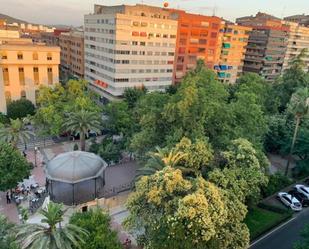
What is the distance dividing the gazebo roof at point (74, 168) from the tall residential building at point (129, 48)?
3920 centimetres

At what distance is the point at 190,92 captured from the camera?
2853cm

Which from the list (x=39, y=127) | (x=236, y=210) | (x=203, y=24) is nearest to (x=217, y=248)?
(x=236, y=210)

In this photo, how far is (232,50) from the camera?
92.9 m

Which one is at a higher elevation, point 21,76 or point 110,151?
point 21,76

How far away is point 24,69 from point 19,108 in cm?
954

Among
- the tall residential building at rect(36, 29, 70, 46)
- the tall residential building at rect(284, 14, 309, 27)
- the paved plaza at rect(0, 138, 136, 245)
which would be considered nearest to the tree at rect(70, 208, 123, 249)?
the paved plaza at rect(0, 138, 136, 245)

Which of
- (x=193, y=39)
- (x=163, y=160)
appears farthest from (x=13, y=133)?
(x=193, y=39)

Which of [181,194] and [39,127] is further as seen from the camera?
[39,127]

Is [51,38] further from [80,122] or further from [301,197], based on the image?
[301,197]

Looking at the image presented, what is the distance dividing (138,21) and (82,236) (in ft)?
194

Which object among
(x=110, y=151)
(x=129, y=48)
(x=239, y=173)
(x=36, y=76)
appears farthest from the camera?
(x=129, y=48)

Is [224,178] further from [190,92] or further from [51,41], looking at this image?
[51,41]

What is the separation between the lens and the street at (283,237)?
89.8 feet

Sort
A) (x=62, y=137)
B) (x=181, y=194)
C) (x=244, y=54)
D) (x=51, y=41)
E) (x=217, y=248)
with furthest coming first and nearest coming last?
(x=51, y=41), (x=244, y=54), (x=62, y=137), (x=181, y=194), (x=217, y=248)
